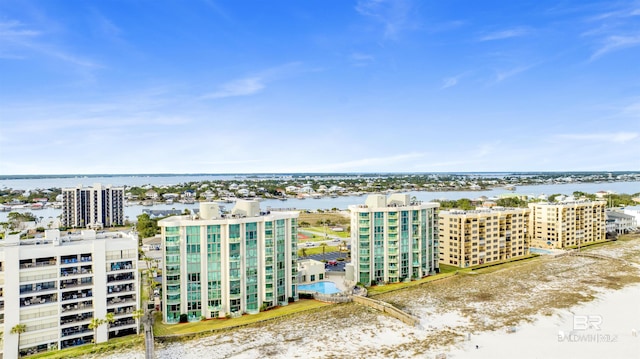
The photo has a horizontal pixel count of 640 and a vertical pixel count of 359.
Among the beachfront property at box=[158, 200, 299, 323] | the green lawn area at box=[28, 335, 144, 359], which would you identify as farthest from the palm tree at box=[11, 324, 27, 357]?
the beachfront property at box=[158, 200, 299, 323]

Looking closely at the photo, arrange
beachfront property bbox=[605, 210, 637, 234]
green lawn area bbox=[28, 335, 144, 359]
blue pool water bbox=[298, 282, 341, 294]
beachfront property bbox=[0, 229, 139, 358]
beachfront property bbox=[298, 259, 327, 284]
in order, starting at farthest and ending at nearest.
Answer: beachfront property bbox=[605, 210, 637, 234]
beachfront property bbox=[298, 259, 327, 284]
blue pool water bbox=[298, 282, 341, 294]
green lawn area bbox=[28, 335, 144, 359]
beachfront property bbox=[0, 229, 139, 358]

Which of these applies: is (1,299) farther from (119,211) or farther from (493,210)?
(119,211)

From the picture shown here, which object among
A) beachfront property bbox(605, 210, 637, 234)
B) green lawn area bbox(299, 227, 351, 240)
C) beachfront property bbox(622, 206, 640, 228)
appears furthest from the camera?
beachfront property bbox(622, 206, 640, 228)

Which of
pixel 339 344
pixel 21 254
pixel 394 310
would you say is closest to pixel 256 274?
pixel 339 344

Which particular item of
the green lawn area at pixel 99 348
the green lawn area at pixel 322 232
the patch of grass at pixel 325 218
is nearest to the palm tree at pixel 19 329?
the green lawn area at pixel 99 348

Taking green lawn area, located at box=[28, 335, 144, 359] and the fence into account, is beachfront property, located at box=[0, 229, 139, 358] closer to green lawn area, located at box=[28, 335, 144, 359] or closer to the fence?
green lawn area, located at box=[28, 335, 144, 359]

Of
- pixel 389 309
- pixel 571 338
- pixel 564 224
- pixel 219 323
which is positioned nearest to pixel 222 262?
pixel 219 323

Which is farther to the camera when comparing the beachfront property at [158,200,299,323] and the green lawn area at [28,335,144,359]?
the beachfront property at [158,200,299,323]
